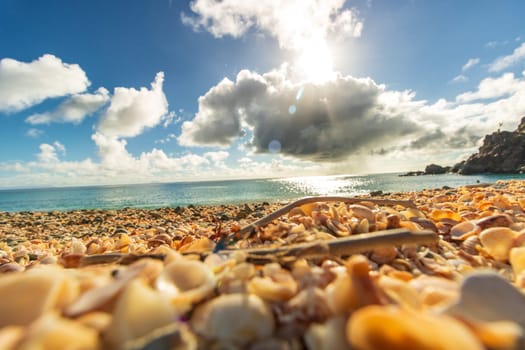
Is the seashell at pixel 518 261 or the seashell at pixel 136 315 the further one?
the seashell at pixel 518 261

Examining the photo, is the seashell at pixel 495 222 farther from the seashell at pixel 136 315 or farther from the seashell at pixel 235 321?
the seashell at pixel 136 315

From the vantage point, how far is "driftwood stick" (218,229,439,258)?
3.85 feet

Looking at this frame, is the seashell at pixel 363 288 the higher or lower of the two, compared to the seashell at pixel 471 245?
higher

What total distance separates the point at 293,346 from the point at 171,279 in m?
0.47

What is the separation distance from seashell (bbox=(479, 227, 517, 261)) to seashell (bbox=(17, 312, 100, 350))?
6.43 feet

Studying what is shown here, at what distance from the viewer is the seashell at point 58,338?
52 centimetres

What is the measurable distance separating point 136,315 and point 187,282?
0.99ft

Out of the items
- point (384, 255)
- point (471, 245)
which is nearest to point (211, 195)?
point (471, 245)

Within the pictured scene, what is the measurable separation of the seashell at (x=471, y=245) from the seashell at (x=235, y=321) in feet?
5.31

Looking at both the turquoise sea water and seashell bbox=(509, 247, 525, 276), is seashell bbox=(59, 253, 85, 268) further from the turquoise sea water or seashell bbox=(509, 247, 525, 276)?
the turquoise sea water

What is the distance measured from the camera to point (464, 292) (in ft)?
2.49

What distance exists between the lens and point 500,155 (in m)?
61.8

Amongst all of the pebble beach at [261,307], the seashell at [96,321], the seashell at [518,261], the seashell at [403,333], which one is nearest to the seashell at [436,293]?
the pebble beach at [261,307]

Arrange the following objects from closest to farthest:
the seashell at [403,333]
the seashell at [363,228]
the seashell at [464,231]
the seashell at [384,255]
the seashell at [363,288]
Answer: the seashell at [403,333]
the seashell at [363,288]
the seashell at [384,255]
the seashell at [363,228]
the seashell at [464,231]
